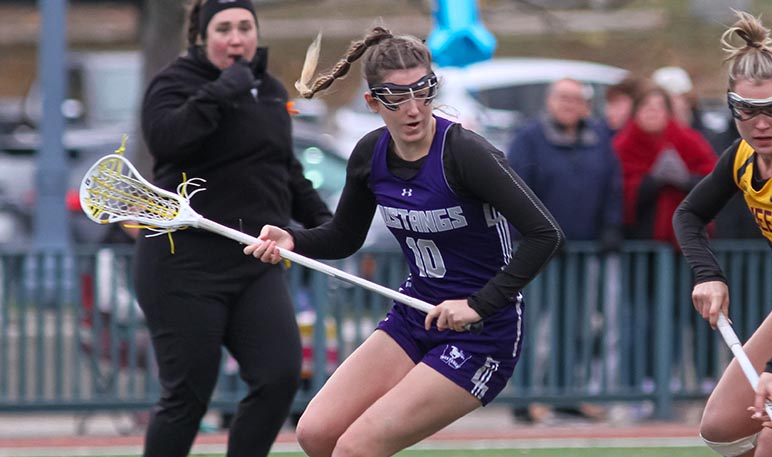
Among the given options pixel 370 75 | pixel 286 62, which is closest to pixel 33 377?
pixel 370 75

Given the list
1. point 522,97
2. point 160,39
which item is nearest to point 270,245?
point 160,39

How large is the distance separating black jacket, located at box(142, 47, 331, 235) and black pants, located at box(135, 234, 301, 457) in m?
0.19

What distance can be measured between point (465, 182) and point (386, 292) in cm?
50

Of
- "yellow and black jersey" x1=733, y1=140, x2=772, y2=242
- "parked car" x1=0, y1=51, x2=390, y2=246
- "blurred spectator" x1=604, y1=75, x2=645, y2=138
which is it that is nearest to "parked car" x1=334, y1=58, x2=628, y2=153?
"parked car" x1=0, y1=51, x2=390, y2=246

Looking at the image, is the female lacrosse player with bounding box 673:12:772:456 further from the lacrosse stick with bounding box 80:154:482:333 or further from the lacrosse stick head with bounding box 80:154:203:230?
the lacrosse stick head with bounding box 80:154:203:230

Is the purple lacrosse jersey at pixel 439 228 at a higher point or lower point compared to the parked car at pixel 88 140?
higher

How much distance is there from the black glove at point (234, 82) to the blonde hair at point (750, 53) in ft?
6.39

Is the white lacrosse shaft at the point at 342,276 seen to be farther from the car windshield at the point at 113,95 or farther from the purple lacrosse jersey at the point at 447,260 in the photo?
the car windshield at the point at 113,95

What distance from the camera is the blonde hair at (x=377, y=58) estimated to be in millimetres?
5055

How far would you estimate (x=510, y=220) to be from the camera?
16.0 ft

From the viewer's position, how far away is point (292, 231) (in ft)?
17.9

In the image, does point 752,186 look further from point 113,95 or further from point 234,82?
point 113,95

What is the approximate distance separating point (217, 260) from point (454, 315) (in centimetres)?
145

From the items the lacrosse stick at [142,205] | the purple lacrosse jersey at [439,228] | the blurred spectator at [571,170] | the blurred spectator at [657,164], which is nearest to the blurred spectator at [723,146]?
the blurred spectator at [657,164]
